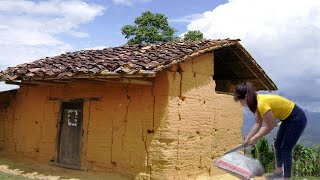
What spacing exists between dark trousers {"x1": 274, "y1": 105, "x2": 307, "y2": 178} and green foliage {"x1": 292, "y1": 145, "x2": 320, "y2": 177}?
30.4ft

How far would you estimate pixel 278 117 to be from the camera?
540cm

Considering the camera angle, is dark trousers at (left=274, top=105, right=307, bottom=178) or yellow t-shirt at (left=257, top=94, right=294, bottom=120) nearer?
yellow t-shirt at (left=257, top=94, right=294, bottom=120)

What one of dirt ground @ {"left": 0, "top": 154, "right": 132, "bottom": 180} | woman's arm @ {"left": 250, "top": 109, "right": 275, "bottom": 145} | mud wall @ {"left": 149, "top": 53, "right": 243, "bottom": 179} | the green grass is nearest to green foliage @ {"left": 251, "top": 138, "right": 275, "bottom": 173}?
mud wall @ {"left": 149, "top": 53, "right": 243, "bottom": 179}

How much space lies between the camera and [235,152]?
17.7 ft

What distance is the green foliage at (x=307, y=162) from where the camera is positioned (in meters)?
14.2

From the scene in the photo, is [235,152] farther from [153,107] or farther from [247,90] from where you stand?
[153,107]

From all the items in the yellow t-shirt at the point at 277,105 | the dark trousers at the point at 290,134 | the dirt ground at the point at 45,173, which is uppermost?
the yellow t-shirt at the point at 277,105

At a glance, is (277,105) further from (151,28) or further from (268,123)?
(151,28)

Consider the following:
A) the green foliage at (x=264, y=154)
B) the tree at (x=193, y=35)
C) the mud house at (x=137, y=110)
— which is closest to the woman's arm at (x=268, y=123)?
the mud house at (x=137, y=110)

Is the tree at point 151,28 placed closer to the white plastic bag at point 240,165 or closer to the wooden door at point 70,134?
the wooden door at point 70,134

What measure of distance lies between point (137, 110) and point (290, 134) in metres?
5.36

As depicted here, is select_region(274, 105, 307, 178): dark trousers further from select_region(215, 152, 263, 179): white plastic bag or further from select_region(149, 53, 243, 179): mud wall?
select_region(149, 53, 243, 179): mud wall

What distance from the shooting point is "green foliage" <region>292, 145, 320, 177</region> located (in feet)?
46.5

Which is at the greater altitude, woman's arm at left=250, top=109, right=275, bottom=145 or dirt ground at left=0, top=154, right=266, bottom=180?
woman's arm at left=250, top=109, right=275, bottom=145
